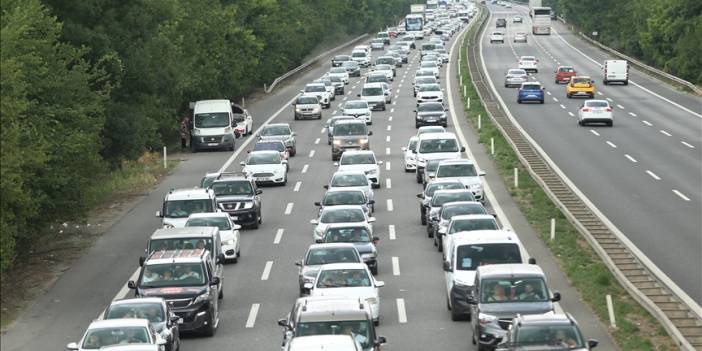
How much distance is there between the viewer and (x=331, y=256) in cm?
3234

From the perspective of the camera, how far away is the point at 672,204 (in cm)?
4750

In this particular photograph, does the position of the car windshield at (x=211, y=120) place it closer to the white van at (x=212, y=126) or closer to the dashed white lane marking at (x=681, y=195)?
the white van at (x=212, y=126)

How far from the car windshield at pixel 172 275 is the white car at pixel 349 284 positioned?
8.07 ft

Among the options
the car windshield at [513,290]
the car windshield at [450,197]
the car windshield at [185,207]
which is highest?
the car windshield at [513,290]

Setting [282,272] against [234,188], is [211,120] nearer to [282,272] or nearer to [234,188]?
[234,188]

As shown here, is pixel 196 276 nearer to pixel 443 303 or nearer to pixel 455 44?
pixel 443 303

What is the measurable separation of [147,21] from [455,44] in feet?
314

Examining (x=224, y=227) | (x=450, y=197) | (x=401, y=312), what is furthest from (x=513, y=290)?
(x=450, y=197)

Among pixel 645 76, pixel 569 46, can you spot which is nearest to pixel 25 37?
pixel 645 76

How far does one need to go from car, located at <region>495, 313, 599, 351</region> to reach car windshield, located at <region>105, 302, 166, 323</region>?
684 centimetres

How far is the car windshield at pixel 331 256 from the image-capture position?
32156 millimetres

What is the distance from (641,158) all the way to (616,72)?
4197 cm

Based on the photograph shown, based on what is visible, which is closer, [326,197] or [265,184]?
[326,197]

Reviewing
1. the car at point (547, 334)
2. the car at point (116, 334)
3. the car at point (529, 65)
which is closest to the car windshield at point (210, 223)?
the car at point (116, 334)
